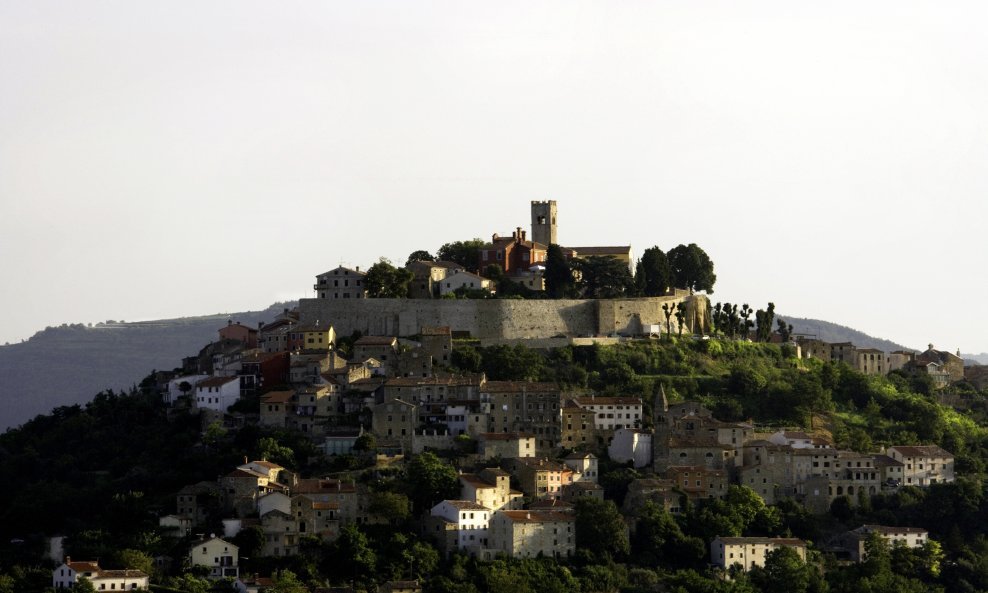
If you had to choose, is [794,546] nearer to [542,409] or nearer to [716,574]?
[716,574]

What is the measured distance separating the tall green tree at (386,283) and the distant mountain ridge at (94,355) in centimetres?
6256

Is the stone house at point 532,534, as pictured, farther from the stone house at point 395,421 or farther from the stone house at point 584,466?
the stone house at point 395,421

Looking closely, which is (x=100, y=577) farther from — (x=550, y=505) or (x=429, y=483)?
(x=550, y=505)

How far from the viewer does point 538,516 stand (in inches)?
2790

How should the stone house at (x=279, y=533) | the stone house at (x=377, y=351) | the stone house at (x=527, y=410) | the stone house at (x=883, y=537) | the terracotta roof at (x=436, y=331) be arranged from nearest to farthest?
the stone house at (x=279, y=533) < the stone house at (x=883, y=537) < the stone house at (x=527, y=410) < the stone house at (x=377, y=351) < the terracotta roof at (x=436, y=331)

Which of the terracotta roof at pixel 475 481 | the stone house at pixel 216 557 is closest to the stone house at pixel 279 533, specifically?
the stone house at pixel 216 557

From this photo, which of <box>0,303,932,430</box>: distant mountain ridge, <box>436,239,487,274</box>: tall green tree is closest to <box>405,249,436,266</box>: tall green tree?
<box>436,239,487,274</box>: tall green tree

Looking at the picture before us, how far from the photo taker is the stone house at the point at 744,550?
72.0m

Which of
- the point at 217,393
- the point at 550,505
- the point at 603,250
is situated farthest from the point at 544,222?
the point at 550,505

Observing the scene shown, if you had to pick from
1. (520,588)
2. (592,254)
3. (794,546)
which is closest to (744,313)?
(592,254)

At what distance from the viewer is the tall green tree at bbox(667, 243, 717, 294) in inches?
3802

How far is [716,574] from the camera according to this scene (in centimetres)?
7131

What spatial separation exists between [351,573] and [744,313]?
33.3 metres

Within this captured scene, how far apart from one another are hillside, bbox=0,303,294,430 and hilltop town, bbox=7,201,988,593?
64012 mm
